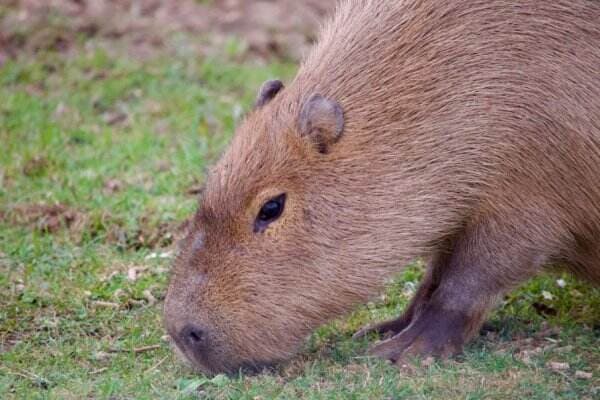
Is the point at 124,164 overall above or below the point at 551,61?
below

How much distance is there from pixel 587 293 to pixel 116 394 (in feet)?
9.46

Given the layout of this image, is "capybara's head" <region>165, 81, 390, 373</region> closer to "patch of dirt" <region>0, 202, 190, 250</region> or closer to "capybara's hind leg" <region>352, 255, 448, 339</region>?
"capybara's hind leg" <region>352, 255, 448, 339</region>

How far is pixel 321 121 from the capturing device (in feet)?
17.3

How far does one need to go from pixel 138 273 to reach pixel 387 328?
1614mm

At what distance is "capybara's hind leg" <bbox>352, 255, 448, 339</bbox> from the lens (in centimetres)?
598

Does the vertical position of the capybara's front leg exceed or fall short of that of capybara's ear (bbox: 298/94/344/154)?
it falls short

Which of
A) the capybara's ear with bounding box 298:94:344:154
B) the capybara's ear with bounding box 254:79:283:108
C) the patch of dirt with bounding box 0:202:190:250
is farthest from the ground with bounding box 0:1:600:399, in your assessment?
the capybara's ear with bounding box 254:79:283:108

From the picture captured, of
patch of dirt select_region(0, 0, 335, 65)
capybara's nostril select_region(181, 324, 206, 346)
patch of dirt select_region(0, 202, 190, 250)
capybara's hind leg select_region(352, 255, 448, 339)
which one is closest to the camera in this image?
capybara's nostril select_region(181, 324, 206, 346)

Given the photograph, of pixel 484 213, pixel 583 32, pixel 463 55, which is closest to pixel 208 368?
pixel 484 213

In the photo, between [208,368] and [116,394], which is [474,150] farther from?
[116,394]

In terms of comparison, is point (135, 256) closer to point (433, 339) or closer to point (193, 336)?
point (193, 336)

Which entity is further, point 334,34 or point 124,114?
point 124,114

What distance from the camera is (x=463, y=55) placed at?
5465 mm

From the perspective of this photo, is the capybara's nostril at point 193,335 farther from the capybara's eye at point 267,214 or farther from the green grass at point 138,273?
the capybara's eye at point 267,214
